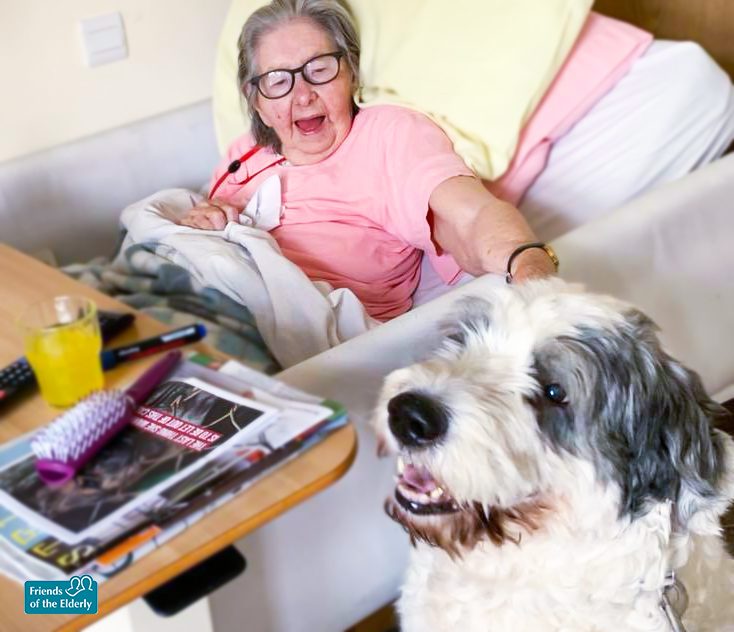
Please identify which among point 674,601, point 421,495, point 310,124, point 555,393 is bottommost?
point 674,601

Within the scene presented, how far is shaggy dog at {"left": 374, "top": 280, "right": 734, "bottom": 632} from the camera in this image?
1123mm

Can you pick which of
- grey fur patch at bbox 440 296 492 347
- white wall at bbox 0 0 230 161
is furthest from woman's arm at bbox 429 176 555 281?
white wall at bbox 0 0 230 161

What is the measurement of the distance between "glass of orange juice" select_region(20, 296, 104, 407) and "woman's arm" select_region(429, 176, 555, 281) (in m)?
0.61

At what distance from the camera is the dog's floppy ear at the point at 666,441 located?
45.2 inches

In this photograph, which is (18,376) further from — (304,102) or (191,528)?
(304,102)

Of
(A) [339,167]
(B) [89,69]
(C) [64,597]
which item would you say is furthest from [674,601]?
(B) [89,69]

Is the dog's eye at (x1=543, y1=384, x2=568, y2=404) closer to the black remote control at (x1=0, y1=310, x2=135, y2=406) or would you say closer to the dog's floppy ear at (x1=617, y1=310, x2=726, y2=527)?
the dog's floppy ear at (x1=617, y1=310, x2=726, y2=527)

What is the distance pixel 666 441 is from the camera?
116 centimetres

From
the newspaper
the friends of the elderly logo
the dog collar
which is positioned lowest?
the dog collar

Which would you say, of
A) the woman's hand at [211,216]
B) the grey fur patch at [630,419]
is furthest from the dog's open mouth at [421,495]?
the woman's hand at [211,216]

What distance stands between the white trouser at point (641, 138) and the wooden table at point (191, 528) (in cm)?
100

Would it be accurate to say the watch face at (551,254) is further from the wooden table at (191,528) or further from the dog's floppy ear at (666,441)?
the wooden table at (191,528)

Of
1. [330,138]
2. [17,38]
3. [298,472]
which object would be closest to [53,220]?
[17,38]

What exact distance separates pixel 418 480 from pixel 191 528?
38 centimetres
